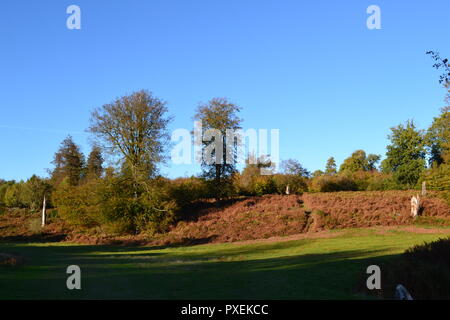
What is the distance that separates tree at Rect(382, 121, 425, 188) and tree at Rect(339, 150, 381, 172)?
121ft

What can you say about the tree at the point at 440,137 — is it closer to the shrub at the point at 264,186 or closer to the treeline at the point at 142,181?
the treeline at the point at 142,181

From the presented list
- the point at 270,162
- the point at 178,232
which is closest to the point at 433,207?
the point at 178,232

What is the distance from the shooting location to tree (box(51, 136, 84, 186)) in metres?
67.5

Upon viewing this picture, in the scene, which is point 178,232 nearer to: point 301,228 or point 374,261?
point 301,228

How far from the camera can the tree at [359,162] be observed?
109562 millimetres

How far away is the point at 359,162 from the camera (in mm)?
112000

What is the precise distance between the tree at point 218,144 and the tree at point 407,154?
32.1 metres

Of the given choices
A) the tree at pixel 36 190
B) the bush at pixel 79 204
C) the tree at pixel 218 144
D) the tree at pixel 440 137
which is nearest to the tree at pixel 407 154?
the tree at pixel 440 137

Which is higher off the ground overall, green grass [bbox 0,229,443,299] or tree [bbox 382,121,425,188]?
tree [bbox 382,121,425,188]

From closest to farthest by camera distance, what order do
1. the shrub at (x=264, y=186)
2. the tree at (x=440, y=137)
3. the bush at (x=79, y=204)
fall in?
the tree at (x=440, y=137), the bush at (x=79, y=204), the shrub at (x=264, y=186)

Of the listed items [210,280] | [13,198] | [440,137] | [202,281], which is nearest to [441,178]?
[440,137]

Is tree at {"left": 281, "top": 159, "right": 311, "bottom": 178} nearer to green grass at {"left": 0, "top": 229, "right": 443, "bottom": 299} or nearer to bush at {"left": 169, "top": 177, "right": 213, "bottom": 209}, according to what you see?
bush at {"left": 169, "top": 177, "right": 213, "bottom": 209}

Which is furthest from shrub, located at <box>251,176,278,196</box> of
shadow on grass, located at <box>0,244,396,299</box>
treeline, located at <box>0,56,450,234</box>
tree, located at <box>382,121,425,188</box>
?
shadow on grass, located at <box>0,244,396,299</box>
